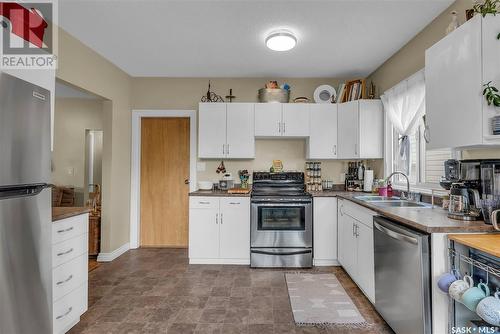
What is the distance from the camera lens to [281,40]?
8.87 ft

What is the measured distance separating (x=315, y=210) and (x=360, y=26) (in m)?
2.11

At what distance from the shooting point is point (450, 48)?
1.76 meters

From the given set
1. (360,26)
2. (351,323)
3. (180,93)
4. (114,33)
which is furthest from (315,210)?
(114,33)

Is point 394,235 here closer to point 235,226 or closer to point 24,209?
point 235,226

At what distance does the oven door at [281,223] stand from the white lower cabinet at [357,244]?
402mm

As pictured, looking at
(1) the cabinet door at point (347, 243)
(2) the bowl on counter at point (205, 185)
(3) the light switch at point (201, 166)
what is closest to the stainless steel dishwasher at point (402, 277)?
(1) the cabinet door at point (347, 243)

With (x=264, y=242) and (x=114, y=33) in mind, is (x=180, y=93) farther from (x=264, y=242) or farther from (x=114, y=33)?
(x=264, y=242)

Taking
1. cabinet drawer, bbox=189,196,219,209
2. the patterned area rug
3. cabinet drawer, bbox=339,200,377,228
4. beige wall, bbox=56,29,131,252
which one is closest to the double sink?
cabinet drawer, bbox=339,200,377,228

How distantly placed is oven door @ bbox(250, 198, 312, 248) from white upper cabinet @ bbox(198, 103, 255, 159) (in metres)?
0.80

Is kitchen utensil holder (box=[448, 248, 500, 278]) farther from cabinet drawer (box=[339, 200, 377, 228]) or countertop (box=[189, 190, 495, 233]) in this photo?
cabinet drawer (box=[339, 200, 377, 228])

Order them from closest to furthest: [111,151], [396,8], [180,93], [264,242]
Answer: [396,8]
[264,242]
[111,151]
[180,93]

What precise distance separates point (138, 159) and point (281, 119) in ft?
7.46

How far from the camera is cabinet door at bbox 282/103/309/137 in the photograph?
3.75 meters

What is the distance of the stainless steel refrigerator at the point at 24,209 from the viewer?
1.32 m
